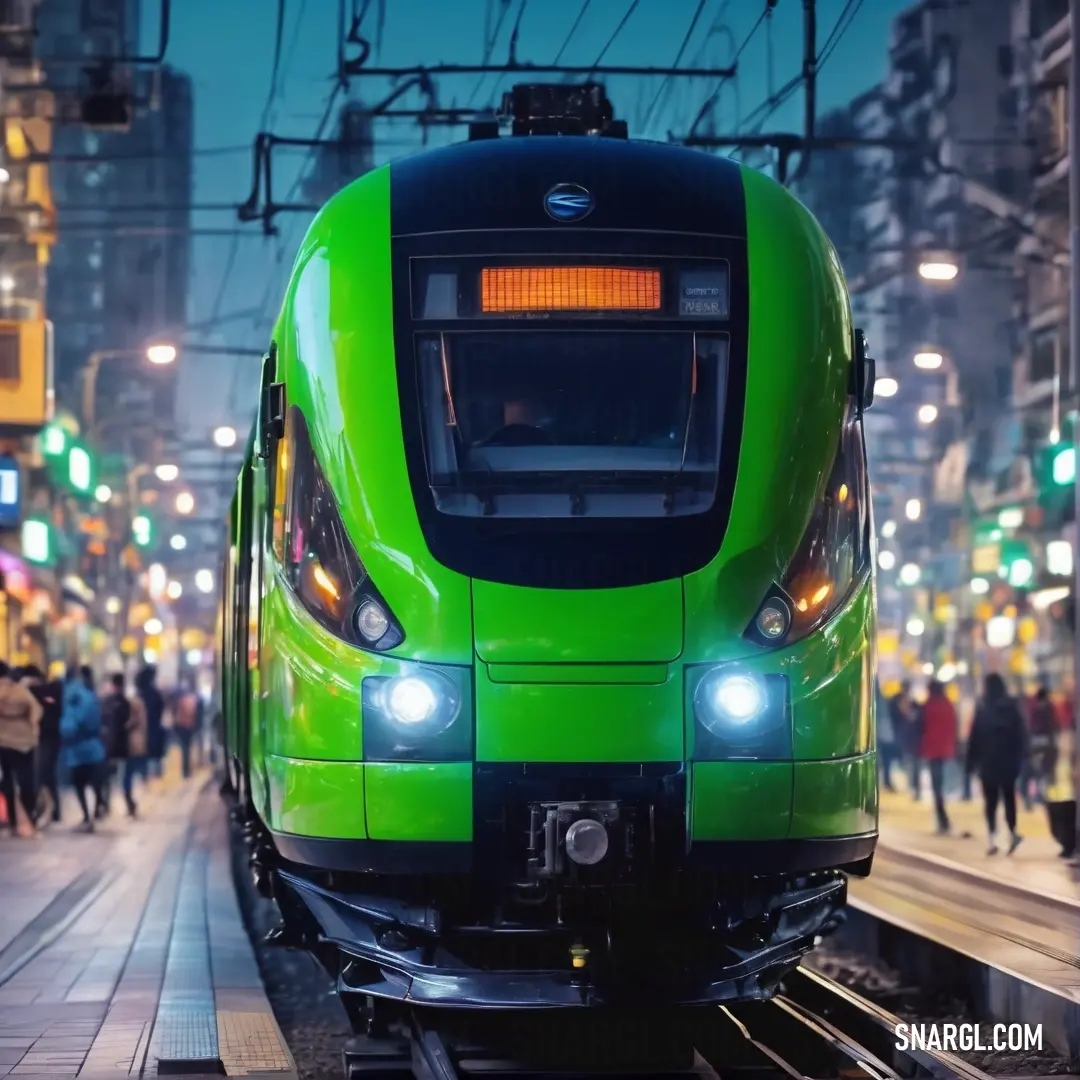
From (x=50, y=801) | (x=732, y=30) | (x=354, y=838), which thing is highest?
(x=732, y=30)

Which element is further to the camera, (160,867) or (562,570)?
(160,867)

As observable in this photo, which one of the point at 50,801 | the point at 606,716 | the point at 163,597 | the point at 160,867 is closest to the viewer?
the point at 606,716

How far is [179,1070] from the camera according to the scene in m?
8.45

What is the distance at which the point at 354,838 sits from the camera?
7910 millimetres

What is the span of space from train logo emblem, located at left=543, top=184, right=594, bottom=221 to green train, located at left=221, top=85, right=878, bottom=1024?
0.01 metres

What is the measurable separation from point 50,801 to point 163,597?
5451cm

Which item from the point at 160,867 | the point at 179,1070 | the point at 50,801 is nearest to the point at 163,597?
the point at 50,801

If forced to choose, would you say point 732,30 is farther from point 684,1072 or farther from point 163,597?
point 163,597

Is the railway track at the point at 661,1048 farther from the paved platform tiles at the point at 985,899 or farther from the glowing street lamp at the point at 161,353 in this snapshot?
the glowing street lamp at the point at 161,353

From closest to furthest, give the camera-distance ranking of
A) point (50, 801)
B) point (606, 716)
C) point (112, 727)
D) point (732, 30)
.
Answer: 1. point (606, 716)
2. point (732, 30)
3. point (112, 727)
4. point (50, 801)

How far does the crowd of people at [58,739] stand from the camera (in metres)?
21.8

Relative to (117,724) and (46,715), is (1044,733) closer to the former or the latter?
(117,724)

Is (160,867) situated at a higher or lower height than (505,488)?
lower

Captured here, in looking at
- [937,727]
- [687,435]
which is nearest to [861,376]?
[687,435]
